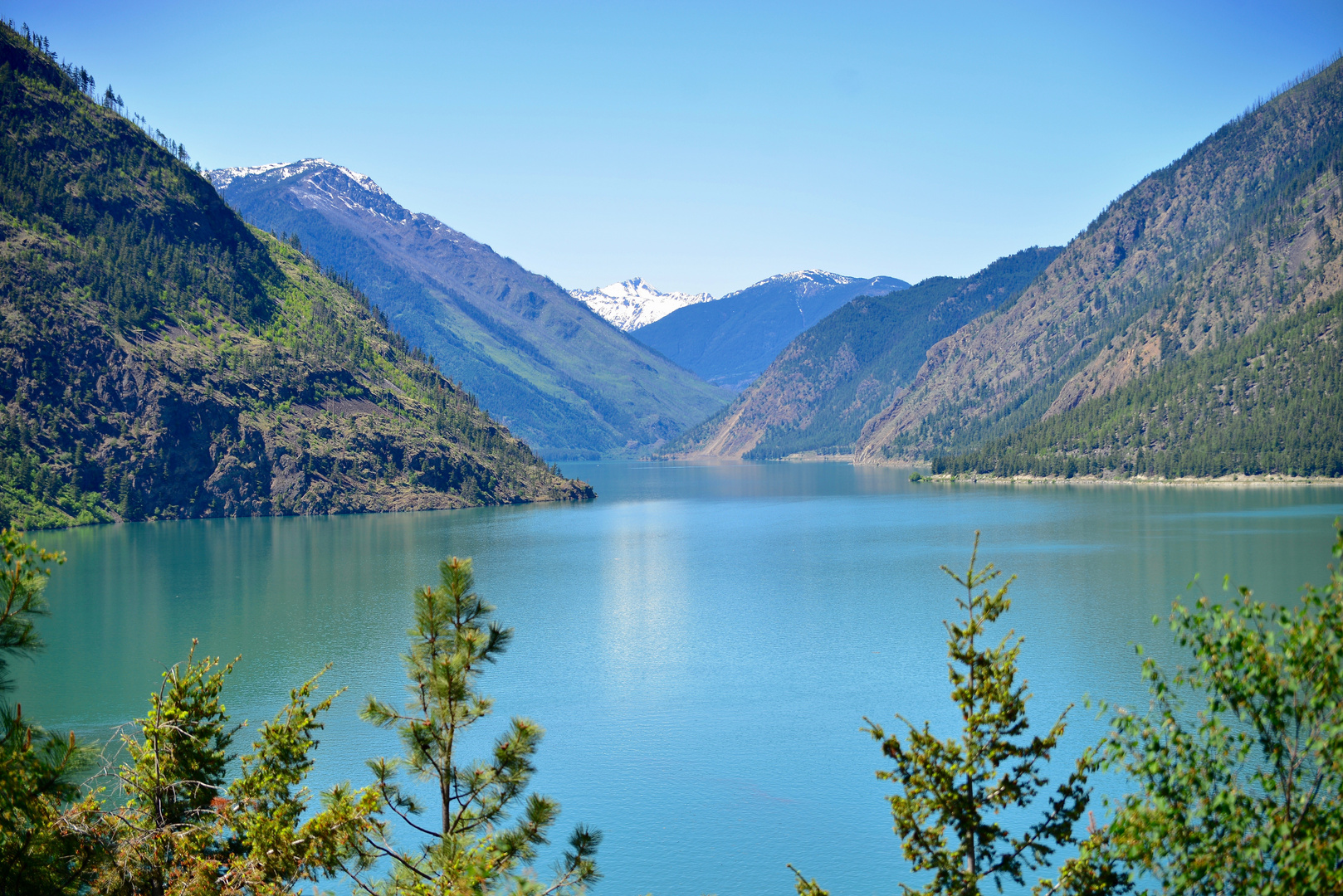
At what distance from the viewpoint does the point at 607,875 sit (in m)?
30.4

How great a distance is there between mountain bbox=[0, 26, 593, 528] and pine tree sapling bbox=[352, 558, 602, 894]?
124m

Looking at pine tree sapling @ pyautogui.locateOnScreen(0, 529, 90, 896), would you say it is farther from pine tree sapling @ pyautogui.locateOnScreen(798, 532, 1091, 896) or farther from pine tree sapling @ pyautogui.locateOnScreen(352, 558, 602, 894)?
pine tree sapling @ pyautogui.locateOnScreen(798, 532, 1091, 896)

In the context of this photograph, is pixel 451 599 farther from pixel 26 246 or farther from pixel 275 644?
pixel 26 246

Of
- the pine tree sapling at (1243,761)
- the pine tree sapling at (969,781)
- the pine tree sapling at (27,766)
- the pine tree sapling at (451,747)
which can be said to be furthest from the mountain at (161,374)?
the pine tree sapling at (1243,761)

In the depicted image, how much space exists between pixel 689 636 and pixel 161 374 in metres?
118

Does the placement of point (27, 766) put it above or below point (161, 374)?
below

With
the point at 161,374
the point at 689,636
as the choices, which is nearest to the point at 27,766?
the point at 689,636

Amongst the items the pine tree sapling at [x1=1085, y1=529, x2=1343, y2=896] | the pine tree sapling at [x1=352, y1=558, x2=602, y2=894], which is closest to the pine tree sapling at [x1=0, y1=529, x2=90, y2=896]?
the pine tree sapling at [x1=352, y1=558, x2=602, y2=894]

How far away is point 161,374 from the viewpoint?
150125 mm

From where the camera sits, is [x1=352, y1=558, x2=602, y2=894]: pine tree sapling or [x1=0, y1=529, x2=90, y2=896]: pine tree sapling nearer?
[x1=0, y1=529, x2=90, y2=896]: pine tree sapling

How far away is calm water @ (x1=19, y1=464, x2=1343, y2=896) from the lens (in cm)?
3478

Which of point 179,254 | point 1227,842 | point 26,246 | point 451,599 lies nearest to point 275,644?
point 451,599

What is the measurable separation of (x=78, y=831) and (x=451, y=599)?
572cm

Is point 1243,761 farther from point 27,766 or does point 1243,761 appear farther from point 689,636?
point 689,636
